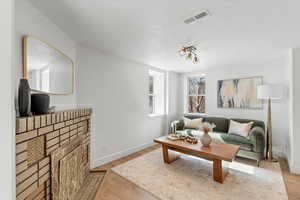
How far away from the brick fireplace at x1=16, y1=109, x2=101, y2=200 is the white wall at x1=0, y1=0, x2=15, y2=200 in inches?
2.7

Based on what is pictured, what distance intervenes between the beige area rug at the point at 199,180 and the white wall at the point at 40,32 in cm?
161

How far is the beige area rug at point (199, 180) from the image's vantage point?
1.82 meters

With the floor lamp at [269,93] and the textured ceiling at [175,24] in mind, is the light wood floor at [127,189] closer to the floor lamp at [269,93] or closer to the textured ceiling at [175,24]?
the floor lamp at [269,93]

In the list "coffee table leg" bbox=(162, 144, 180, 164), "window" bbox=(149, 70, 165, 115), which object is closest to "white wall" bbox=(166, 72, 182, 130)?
"window" bbox=(149, 70, 165, 115)

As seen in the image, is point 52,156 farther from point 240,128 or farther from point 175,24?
point 240,128

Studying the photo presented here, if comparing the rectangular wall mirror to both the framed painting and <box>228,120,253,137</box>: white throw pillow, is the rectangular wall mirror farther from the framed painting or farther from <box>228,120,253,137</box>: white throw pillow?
the framed painting

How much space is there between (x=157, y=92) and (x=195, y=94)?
4.43 feet

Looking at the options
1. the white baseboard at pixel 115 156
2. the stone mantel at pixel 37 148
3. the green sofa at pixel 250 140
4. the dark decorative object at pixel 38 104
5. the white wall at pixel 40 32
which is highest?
the white wall at pixel 40 32

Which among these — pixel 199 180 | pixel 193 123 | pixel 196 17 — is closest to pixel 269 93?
pixel 193 123

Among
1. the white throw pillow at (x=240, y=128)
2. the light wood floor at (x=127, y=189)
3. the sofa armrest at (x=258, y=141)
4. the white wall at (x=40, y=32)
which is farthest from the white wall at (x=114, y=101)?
the sofa armrest at (x=258, y=141)

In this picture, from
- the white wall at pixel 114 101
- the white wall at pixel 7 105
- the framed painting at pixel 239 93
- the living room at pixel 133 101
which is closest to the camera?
the white wall at pixel 7 105

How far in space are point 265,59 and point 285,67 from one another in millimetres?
433

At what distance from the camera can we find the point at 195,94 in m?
4.65

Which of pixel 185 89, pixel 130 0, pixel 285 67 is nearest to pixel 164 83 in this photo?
pixel 185 89
